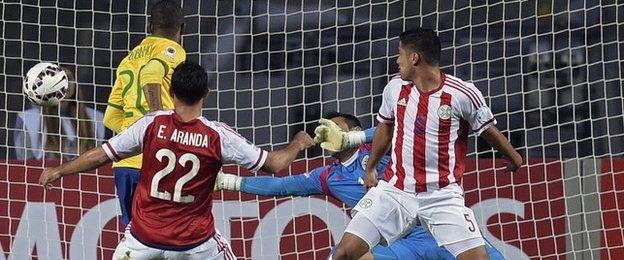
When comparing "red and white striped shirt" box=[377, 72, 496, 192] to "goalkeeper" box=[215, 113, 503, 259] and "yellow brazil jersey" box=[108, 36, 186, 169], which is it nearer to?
"goalkeeper" box=[215, 113, 503, 259]

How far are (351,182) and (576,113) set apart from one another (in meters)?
1.93

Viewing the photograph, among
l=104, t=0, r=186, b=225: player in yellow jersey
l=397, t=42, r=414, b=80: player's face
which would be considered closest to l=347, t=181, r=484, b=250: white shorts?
l=397, t=42, r=414, b=80: player's face

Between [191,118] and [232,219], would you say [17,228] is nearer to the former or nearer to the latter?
[232,219]

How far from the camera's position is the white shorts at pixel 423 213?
7.71 m

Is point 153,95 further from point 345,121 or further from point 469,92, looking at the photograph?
point 469,92

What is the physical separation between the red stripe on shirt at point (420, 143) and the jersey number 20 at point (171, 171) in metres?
1.34

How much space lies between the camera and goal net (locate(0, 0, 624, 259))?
33.4ft

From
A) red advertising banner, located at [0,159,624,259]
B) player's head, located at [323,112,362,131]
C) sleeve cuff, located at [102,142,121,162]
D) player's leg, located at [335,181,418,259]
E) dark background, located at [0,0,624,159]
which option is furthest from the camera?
red advertising banner, located at [0,159,624,259]

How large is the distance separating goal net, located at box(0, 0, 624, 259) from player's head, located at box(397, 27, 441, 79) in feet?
8.21

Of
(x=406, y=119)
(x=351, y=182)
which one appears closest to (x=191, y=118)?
(x=406, y=119)

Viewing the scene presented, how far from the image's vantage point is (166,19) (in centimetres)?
859

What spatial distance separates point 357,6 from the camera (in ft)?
34.4

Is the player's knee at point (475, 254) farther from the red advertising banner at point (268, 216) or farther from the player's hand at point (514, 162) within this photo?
the red advertising banner at point (268, 216)

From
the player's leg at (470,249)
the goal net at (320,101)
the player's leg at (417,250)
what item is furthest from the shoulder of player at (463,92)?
the goal net at (320,101)
